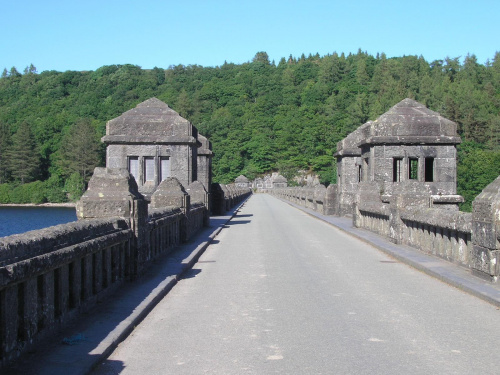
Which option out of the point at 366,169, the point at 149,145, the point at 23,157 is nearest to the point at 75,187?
the point at 23,157

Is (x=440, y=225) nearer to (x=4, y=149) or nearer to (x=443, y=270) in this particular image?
(x=443, y=270)

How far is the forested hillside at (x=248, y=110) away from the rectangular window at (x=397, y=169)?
3426cm

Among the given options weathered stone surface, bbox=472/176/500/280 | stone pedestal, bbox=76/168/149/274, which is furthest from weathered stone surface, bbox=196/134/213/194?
weathered stone surface, bbox=472/176/500/280

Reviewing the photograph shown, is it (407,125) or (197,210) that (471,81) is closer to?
(407,125)

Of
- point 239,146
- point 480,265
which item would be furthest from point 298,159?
point 480,265

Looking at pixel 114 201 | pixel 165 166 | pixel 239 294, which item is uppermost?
pixel 165 166

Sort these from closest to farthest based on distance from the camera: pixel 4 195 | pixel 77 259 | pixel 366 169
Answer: pixel 77 259, pixel 366 169, pixel 4 195

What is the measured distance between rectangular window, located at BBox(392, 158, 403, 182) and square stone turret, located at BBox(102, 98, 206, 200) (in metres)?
8.28

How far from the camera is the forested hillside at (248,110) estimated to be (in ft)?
297

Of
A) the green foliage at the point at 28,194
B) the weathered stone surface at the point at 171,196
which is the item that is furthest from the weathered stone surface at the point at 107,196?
the green foliage at the point at 28,194

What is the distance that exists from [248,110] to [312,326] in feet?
537

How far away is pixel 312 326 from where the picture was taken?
670 centimetres

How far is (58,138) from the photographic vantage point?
106m

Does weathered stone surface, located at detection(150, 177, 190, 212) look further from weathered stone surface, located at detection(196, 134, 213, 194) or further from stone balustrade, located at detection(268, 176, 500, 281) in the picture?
weathered stone surface, located at detection(196, 134, 213, 194)
